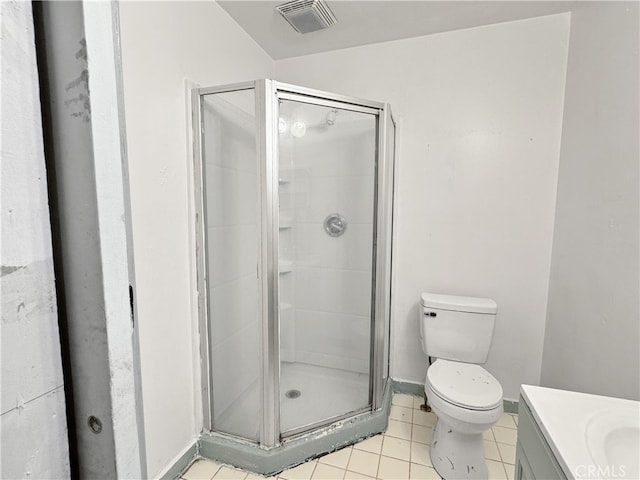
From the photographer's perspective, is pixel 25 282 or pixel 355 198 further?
pixel 355 198

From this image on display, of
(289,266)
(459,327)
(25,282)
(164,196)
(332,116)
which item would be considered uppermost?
(332,116)

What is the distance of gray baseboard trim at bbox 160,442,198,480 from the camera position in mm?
1398

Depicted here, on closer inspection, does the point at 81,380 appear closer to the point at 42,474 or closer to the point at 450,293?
the point at 42,474

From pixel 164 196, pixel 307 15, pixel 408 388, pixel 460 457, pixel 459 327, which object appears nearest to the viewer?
pixel 164 196

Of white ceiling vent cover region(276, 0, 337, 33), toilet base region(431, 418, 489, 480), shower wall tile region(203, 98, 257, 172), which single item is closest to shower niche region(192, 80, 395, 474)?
shower wall tile region(203, 98, 257, 172)

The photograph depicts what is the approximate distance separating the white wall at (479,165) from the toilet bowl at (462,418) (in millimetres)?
552

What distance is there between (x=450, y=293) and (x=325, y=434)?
112 centimetres

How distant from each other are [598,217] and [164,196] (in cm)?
192

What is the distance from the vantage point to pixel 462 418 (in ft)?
4.49

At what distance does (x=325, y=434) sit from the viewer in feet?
5.28

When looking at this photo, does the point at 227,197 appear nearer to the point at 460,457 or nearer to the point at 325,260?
the point at 325,260

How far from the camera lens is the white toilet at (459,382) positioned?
139 cm

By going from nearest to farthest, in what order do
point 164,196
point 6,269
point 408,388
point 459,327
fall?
point 6,269 → point 164,196 → point 459,327 → point 408,388

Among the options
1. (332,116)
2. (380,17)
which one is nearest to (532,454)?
(332,116)
